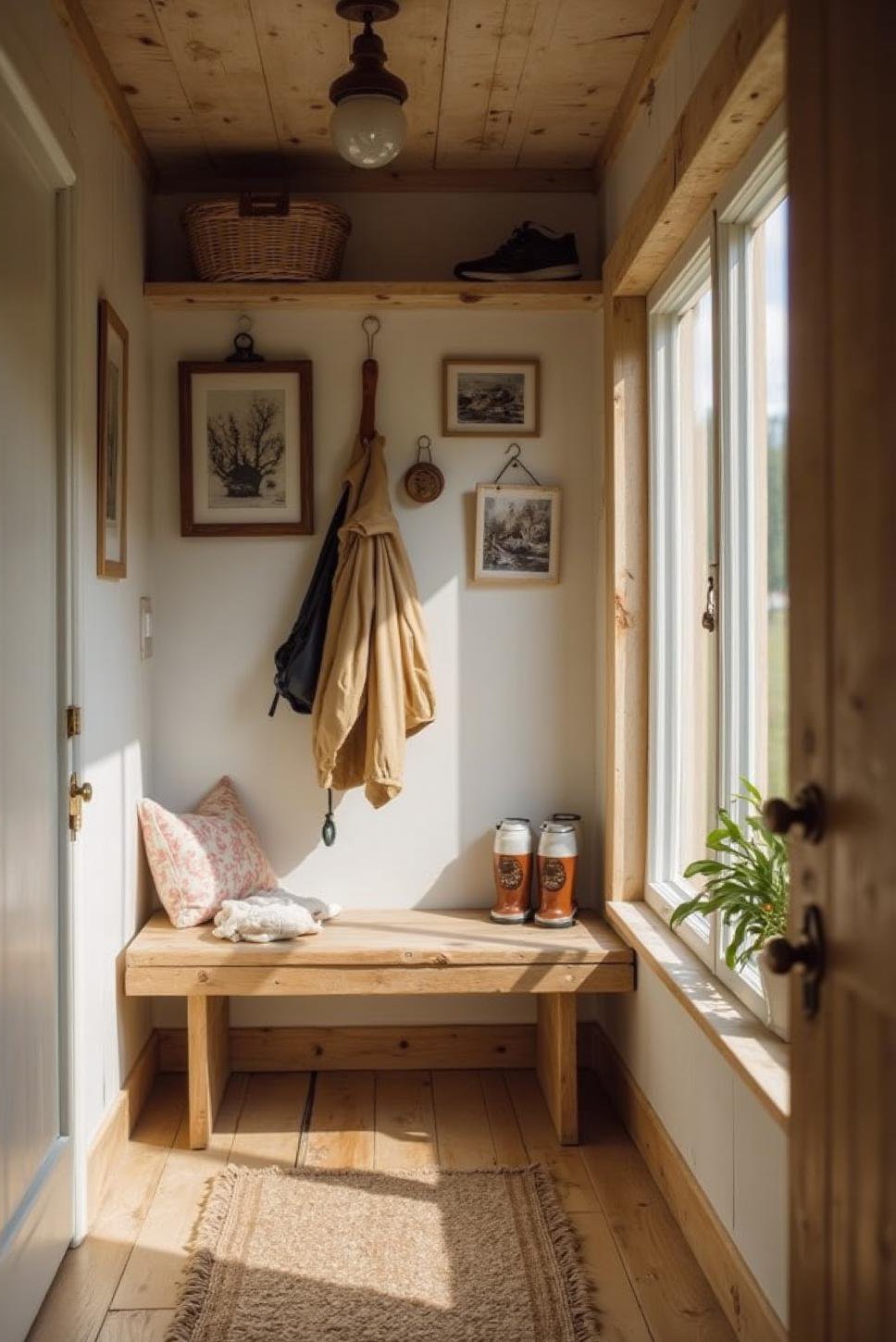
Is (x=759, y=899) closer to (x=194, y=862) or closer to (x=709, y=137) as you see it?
(x=709, y=137)

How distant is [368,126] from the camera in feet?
9.62

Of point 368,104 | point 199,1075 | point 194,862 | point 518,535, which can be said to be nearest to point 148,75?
point 368,104

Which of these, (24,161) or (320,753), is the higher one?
(24,161)

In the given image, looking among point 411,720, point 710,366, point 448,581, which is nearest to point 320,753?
point 411,720

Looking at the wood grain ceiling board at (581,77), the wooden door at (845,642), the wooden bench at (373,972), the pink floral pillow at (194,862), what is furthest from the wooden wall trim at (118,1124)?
the wood grain ceiling board at (581,77)

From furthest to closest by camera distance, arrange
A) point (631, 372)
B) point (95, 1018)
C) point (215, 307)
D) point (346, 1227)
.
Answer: point (215, 307) → point (631, 372) → point (95, 1018) → point (346, 1227)

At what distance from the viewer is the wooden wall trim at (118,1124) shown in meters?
2.91

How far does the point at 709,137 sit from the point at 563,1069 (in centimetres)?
219

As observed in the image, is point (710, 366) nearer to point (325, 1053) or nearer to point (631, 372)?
point (631, 372)

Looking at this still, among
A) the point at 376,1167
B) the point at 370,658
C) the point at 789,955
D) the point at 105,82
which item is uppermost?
the point at 105,82

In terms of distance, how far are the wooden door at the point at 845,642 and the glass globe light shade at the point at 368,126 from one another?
1548mm

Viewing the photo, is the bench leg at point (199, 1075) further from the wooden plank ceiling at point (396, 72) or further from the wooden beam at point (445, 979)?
the wooden plank ceiling at point (396, 72)

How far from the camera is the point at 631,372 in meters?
3.46

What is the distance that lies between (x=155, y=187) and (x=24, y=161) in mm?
1442
